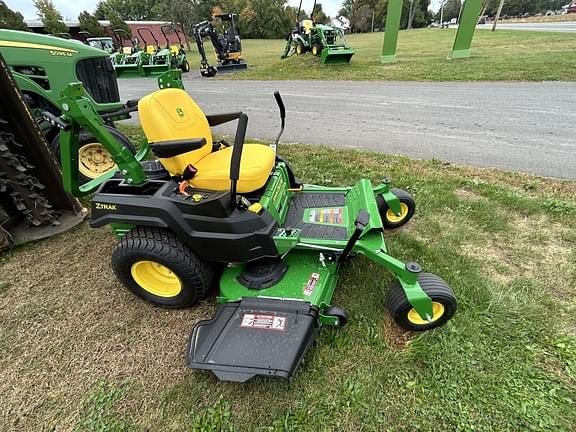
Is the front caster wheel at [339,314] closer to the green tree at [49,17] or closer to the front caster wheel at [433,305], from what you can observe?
the front caster wheel at [433,305]

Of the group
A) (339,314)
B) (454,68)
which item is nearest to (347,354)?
(339,314)

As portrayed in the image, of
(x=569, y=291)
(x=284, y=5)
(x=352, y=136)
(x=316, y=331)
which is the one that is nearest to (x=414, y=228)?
(x=569, y=291)

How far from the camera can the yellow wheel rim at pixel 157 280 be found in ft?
8.47

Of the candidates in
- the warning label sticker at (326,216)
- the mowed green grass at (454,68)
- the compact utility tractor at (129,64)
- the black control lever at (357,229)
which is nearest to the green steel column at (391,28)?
the mowed green grass at (454,68)

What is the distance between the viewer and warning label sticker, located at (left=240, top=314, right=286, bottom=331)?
209 centimetres

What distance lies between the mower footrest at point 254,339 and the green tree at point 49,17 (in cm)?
3504

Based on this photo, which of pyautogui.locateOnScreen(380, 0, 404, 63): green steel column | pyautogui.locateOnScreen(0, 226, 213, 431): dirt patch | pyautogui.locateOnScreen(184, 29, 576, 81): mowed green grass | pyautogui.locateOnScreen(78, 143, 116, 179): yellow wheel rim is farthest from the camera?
pyautogui.locateOnScreen(380, 0, 404, 63): green steel column

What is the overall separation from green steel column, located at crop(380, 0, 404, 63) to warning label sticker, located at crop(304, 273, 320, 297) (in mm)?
12131

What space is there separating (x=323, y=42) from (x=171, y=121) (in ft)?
41.1

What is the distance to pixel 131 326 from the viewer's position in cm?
247

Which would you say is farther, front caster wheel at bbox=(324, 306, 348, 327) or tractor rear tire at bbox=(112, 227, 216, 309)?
tractor rear tire at bbox=(112, 227, 216, 309)

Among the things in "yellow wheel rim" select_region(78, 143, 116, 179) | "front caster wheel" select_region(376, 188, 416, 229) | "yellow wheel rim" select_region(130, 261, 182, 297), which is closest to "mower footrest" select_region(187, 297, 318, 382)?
"yellow wheel rim" select_region(130, 261, 182, 297)

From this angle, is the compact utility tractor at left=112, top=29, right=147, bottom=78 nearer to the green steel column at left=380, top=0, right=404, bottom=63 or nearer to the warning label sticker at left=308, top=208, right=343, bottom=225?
the green steel column at left=380, top=0, right=404, bottom=63

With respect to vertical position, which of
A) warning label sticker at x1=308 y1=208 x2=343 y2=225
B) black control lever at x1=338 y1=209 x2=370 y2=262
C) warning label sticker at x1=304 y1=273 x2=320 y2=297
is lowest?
warning label sticker at x1=304 y1=273 x2=320 y2=297
